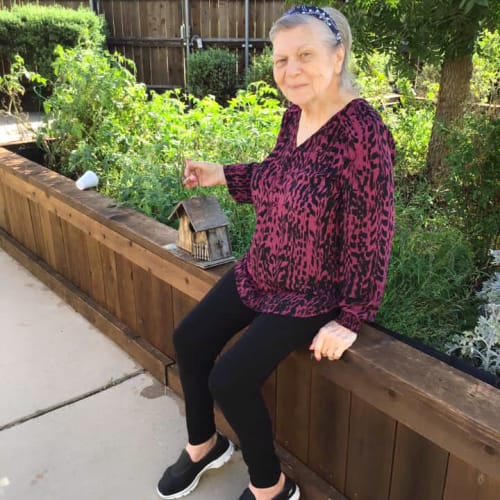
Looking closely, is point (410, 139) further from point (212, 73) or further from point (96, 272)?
point (212, 73)

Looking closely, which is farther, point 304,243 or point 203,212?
point 203,212

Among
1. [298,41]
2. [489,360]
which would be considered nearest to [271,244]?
[298,41]

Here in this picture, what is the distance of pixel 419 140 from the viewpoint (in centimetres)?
375

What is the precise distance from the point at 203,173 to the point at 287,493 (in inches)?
40.9

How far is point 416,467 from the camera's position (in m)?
1.52

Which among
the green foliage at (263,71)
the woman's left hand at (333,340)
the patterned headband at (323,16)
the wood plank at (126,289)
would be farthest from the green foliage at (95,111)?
the green foliage at (263,71)

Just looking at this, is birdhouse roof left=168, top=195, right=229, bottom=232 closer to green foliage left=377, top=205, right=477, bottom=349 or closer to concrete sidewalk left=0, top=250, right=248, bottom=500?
green foliage left=377, top=205, right=477, bottom=349

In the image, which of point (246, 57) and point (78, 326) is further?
point (246, 57)

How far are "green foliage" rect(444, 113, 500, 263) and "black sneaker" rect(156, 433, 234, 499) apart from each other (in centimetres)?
130

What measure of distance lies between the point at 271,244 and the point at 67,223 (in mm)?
1720

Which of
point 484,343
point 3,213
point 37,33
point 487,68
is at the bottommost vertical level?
point 3,213

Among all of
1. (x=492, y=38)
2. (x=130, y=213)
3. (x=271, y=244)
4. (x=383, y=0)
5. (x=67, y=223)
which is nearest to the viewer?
(x=271, y=244)

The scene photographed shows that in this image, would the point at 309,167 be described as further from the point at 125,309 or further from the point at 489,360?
the point at 125,309

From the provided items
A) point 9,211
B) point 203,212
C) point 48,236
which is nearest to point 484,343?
point 203,212
